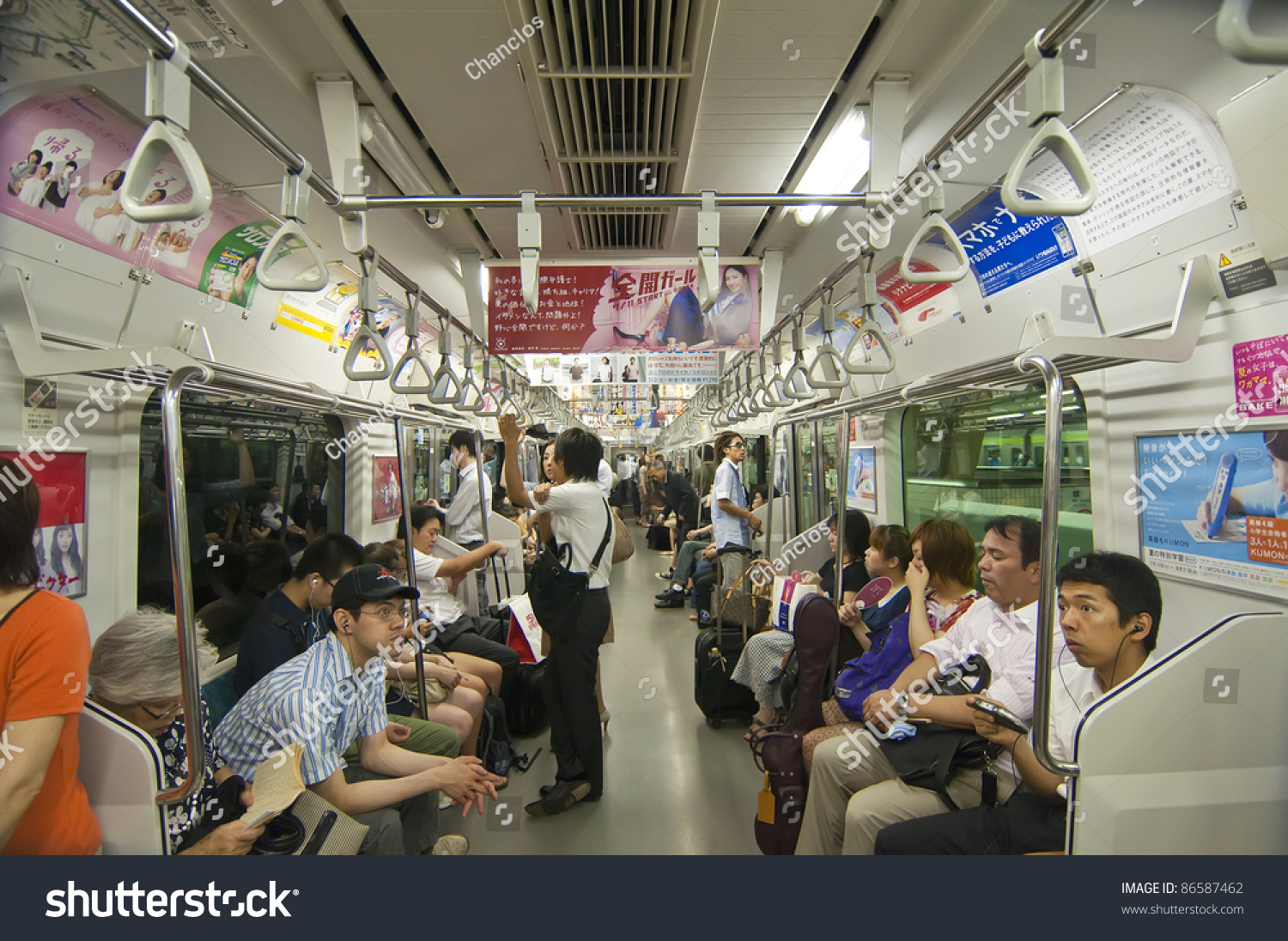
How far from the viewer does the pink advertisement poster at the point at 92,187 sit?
7.42ft

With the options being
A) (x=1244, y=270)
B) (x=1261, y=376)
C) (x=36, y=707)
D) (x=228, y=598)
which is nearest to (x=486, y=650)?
(x=228, y=598)

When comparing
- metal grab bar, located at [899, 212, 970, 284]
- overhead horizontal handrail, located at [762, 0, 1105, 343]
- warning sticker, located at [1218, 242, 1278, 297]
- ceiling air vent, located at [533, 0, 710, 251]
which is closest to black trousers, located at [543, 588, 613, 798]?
metal grab bar, located at [899, 212, 970, 284]

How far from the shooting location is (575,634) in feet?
10.9

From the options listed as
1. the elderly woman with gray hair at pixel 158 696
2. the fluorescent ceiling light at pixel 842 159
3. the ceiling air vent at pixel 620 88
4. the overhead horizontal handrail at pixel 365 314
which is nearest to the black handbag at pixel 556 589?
the overhead horizontal handrail at pixel 365 314

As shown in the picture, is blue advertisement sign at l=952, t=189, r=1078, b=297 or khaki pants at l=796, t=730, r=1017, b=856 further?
blue advertisement sign at l=952, t=189, r=1078, b=297

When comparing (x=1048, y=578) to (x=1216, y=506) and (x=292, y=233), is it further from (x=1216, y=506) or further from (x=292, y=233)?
(x=292, y=233)

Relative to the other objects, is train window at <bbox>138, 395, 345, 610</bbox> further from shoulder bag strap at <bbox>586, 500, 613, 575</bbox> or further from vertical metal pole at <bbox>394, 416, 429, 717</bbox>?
shoulder bag strap at <bbox>586, 500, 613, 575</bbox>

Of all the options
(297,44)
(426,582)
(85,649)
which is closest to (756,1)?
(297,44)

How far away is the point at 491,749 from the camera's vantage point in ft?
12.1

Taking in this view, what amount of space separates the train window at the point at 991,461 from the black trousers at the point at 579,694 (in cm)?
241

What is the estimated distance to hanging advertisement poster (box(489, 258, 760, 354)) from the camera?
497 centimetres

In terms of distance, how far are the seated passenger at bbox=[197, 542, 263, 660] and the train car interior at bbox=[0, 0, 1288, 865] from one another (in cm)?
2

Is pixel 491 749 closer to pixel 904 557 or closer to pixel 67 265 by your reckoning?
pixel 904 557

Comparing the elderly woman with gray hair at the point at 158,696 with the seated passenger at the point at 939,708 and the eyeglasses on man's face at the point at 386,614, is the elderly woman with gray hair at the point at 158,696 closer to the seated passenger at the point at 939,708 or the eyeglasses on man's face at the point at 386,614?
the eyeglasses on man's face at the point at 386,614
